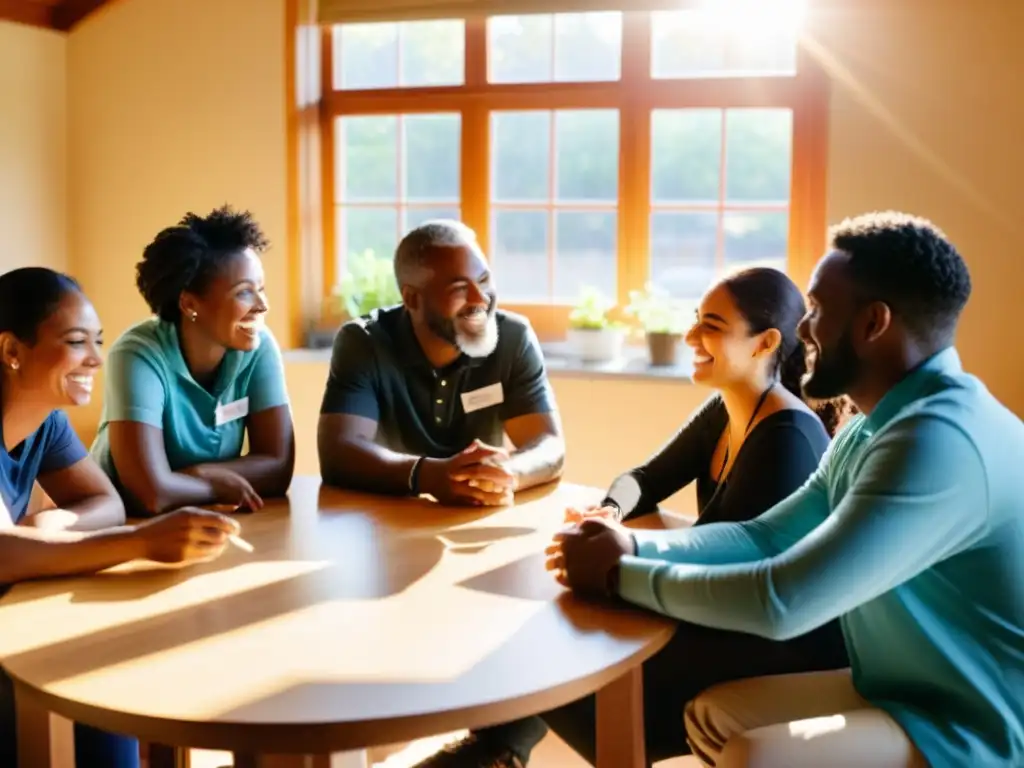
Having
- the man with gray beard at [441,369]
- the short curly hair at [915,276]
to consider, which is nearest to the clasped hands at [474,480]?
the man with gray beard at [441,369]

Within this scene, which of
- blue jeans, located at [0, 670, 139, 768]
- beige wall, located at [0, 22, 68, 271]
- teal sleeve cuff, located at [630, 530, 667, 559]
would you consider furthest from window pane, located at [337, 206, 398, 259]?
teal sleeve cuff, located at [630, 530, 667, 559]

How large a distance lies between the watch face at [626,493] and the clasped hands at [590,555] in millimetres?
448

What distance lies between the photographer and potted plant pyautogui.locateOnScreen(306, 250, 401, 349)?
4.50 meters

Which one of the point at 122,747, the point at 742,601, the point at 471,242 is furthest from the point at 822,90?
the point at 122,747

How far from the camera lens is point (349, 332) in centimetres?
277

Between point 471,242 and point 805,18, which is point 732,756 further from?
point 805,18

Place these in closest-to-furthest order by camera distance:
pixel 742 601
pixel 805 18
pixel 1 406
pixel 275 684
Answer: pixel 275 684 → pixel 742 601 → pixel 1 406 → pixel 805 18

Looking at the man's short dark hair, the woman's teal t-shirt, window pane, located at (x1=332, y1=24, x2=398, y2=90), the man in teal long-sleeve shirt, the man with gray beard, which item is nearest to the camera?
the man in teal long-sleeve shirt

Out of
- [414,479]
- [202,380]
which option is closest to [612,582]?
[414,479]

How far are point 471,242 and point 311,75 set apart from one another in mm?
2116

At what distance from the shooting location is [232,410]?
2568mm

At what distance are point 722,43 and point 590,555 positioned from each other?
2874 millimetres

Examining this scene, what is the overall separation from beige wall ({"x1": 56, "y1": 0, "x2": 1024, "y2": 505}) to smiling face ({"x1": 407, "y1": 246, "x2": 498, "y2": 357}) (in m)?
1.36

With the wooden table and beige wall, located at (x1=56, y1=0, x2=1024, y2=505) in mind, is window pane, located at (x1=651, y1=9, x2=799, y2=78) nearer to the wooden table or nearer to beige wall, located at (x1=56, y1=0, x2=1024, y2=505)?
beige wall, located at (x1=56, y1=0, x2=1024, y2=505)
